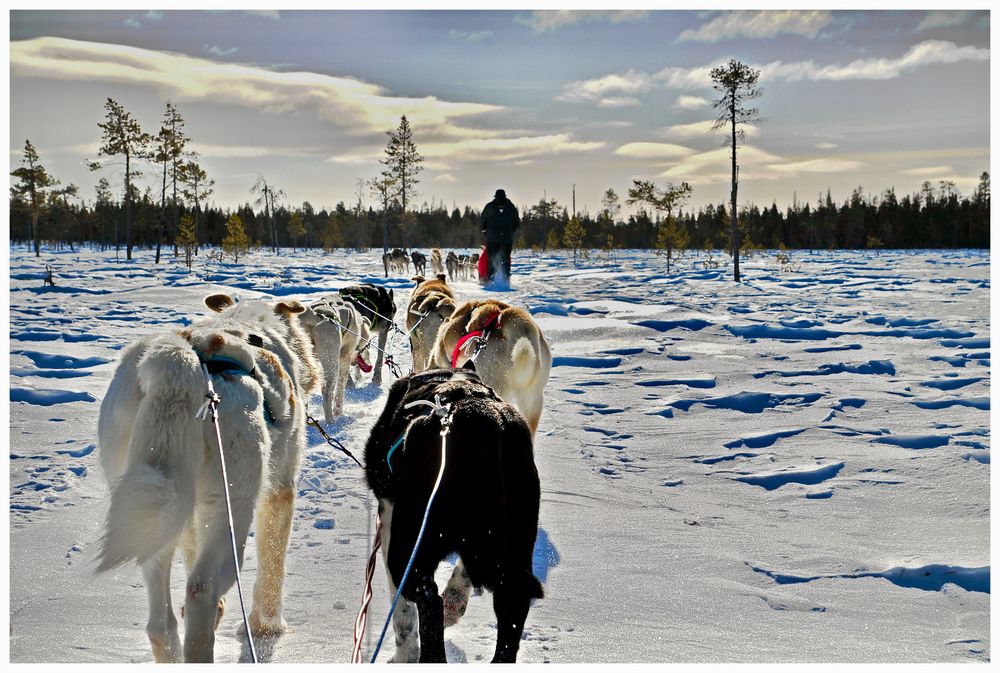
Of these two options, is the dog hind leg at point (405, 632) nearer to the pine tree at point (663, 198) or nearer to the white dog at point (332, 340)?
the white dog at point (332, 340)

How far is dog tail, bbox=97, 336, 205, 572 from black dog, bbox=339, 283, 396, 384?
17.1 ft

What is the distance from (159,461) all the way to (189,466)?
3.3 inches

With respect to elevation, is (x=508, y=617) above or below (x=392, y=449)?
below

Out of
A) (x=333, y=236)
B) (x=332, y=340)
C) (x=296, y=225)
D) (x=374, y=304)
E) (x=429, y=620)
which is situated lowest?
(x=429, y=620)

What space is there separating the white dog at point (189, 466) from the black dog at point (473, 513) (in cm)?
53

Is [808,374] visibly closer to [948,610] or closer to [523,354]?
[523,354]

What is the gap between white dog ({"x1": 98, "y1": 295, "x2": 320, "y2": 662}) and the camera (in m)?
1.90

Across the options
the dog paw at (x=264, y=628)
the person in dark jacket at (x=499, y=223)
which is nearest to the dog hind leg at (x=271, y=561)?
the dog paw at (x=264, y=628)

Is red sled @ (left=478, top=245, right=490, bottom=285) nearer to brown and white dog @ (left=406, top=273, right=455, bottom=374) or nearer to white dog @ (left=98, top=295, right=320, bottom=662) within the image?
brown and white dog @ (left=406, top=273, right=455, bottom=374)

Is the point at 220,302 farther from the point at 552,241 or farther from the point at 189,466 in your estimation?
the point at 552,241

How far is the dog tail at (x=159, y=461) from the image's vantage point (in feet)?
6.14

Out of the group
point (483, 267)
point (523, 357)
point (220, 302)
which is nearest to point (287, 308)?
point (220, 302)

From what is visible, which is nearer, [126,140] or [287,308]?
[287,308]

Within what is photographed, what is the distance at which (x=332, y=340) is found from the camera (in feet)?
20.5
